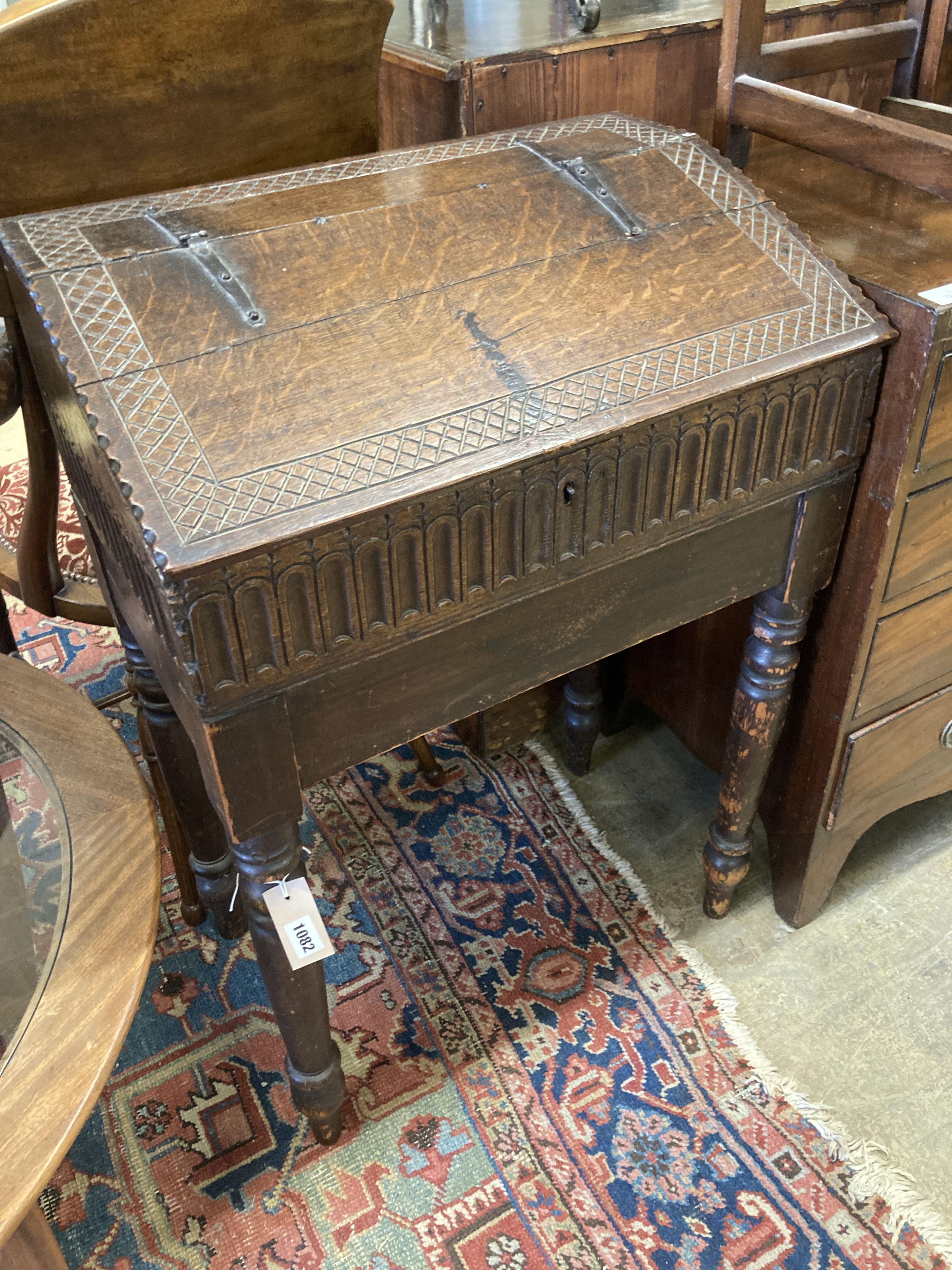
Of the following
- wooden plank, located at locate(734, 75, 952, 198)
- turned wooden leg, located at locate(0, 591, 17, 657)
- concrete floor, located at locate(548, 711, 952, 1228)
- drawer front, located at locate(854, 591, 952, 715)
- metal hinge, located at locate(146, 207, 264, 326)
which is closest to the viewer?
metal hinge, located at locate(146, 207, 264, 326)

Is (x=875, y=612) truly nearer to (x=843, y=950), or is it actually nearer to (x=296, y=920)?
(x=843, y=950)

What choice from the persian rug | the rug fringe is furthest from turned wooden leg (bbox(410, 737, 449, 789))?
the rug fringe

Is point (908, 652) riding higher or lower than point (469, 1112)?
higher

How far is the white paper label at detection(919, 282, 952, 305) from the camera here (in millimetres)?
1121

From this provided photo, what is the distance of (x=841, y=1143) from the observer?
146cm

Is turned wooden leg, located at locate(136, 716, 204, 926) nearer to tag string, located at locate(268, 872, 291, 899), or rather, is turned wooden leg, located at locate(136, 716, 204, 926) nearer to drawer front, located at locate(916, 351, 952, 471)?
tag string, located at locate(268, 872, 291, 899)

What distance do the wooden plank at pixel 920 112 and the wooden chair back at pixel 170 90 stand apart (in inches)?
30.1

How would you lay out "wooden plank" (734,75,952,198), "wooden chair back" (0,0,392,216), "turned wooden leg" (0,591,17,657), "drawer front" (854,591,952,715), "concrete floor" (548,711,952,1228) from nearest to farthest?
"wooden chair back" (0,0,392,216), "wooden plank" (734,75,952,198), "drawer front" (854,591,952,715), "concrete floor" (548,711,952,1228), "turned wooden leg" (0,591,17,657)

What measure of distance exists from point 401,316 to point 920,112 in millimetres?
986

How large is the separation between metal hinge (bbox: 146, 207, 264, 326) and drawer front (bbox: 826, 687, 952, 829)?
3.30 ft

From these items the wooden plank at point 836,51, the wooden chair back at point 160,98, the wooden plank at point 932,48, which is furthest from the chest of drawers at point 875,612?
the wooden chair back at point 160,98

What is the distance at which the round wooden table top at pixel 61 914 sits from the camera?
33.8 inches

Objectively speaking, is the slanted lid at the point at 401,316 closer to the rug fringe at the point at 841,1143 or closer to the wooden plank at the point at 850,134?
the wooden plank at the point at 850,134

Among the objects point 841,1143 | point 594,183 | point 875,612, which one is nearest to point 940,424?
point 875,612
